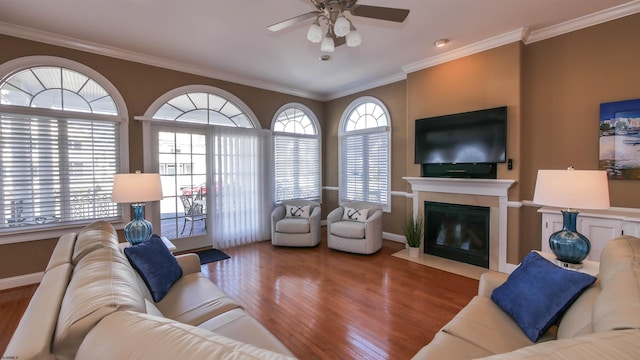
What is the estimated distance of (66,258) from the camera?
137 cm

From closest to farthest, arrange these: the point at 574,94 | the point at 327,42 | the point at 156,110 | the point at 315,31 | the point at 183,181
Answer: the point at 315,31
the point at 327,42
the point at 574,94
the point at 156,110
the point at 183,181

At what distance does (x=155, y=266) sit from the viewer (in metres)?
1.96

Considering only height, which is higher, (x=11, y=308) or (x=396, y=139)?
(x=396, y=139)

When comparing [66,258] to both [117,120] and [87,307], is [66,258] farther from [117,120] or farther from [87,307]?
[117,120]

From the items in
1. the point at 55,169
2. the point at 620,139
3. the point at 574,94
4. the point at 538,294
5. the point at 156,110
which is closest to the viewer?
the point at 538,294

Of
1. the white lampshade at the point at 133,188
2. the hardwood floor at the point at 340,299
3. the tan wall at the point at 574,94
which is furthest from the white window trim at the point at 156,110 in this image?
the tan wall at the point at 574,94

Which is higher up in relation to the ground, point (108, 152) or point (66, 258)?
point (108, 152)

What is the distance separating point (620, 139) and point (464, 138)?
1.45 metres

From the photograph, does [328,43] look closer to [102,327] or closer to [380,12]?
[380,12]

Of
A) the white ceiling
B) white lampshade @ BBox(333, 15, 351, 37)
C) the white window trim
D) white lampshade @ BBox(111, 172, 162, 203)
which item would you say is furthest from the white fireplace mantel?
the white window trim

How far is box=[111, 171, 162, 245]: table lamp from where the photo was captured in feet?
8.39

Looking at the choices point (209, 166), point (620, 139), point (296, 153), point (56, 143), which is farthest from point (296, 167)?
point (620, 139)

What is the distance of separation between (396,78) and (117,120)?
14.0ft

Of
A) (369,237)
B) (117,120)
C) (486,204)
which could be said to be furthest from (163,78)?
(486,204)
